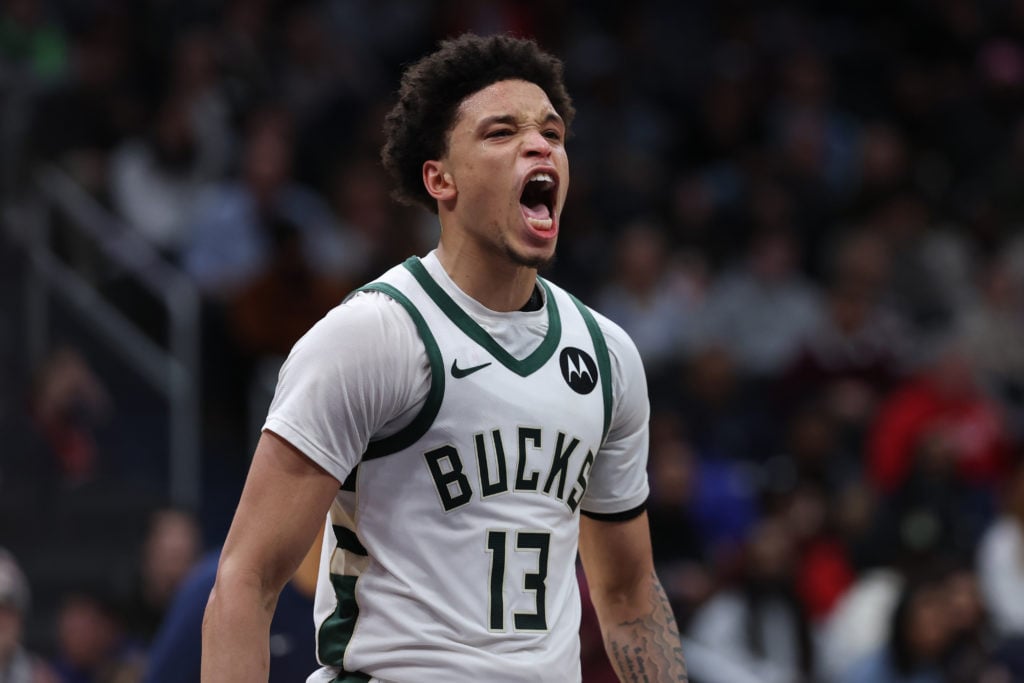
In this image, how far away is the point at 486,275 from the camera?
141 inches

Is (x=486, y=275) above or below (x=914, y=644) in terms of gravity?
above

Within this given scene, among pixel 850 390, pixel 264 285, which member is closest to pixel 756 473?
pixel 850 390

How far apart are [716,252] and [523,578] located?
8.25 meters

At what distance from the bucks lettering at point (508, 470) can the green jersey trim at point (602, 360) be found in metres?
0.13

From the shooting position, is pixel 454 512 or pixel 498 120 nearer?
pixel 454 512

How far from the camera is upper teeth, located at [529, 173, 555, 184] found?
349 centimetres

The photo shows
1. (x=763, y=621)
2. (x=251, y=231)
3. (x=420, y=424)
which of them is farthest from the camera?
(x=251, y=231)

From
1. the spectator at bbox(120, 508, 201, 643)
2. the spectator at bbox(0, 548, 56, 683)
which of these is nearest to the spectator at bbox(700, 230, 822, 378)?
the spectator at bbox(120, 508, 201, 643)

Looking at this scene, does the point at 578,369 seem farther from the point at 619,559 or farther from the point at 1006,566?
the point at 1006,566

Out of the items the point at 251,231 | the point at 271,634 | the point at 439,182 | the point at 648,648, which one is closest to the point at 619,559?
the point at 648,648

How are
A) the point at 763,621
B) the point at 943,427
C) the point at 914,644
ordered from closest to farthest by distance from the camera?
the point at 914,644 < the point at 763,621 < the point at 943,427

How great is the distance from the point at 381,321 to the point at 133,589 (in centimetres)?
511

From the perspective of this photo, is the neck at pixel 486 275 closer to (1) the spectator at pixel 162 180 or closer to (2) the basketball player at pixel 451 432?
(2) the basketball player at pixel 451 432

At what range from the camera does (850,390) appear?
407 inches
